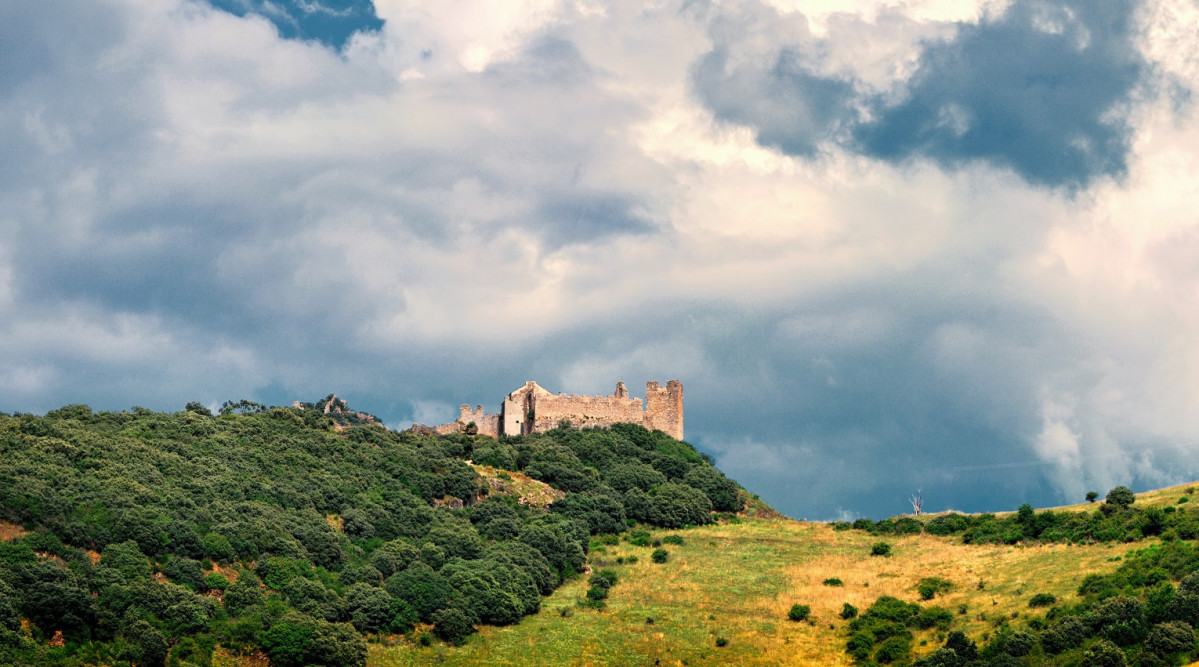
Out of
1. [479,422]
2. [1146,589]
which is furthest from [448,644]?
[479,422]

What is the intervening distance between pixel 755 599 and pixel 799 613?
4.03 meters

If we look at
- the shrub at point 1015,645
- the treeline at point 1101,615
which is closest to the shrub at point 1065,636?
the treeline at point 1101,615

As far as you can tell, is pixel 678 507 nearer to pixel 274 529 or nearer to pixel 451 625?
pixel 451 625

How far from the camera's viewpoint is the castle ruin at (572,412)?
123 m

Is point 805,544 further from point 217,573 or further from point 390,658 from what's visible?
point 217,573

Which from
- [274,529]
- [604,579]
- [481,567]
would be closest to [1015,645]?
[604,579]

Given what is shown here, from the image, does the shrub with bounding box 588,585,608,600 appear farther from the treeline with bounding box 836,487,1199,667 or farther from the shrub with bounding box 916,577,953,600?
the shrub with bounding box 916,577,953,600

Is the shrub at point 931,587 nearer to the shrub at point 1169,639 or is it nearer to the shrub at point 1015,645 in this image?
the shrub at point 1015,645

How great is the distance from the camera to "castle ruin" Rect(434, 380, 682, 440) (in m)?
123

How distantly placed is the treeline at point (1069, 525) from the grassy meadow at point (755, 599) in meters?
1.62

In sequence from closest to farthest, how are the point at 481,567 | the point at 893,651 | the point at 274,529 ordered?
the point at 893,651, the point at 274,529, the point at 481,567

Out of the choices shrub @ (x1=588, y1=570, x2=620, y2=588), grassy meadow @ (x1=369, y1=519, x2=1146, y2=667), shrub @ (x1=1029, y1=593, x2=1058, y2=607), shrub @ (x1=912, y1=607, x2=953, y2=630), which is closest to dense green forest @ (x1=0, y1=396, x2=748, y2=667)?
shrub @ (x1=588, y1=570, x2=620, y2=588)

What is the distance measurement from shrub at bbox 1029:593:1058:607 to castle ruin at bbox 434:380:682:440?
6015 centimetres

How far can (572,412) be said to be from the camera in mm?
124250
